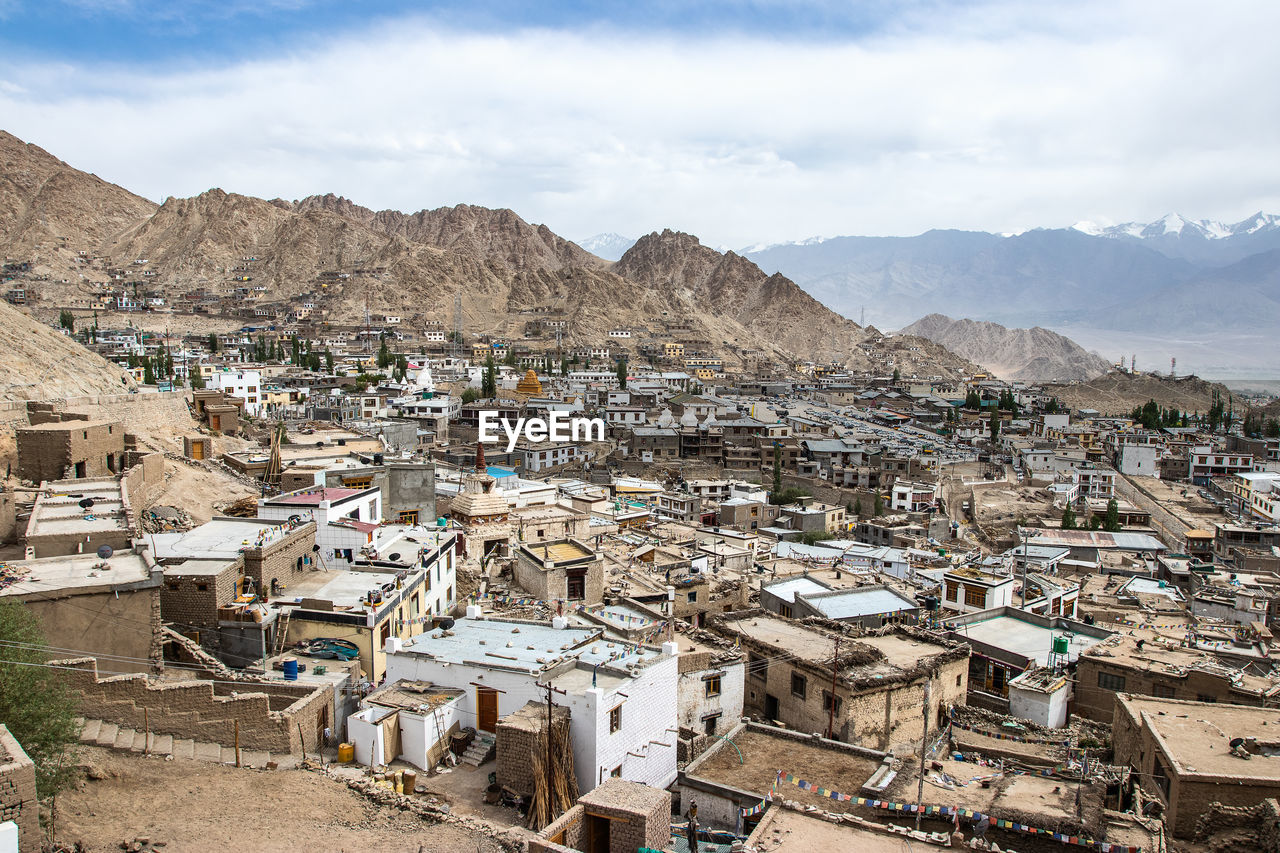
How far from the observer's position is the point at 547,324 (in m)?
115

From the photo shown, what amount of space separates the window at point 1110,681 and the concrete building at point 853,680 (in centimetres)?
277

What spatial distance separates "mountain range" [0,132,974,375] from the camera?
119 m

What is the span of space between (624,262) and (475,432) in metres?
143

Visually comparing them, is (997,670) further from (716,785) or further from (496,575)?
(496,575)

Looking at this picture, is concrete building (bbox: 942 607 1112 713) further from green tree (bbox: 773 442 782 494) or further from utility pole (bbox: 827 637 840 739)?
green tree (bbox: 773 442 782 494)

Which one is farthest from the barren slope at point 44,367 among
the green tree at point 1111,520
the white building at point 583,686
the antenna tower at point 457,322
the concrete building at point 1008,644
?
the antenna tower at point 457,322

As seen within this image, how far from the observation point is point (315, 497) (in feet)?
56.3

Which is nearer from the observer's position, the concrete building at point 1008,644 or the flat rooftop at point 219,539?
the flat rooftop at point 219,539

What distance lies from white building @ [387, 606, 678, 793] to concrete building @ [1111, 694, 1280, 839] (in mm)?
5984

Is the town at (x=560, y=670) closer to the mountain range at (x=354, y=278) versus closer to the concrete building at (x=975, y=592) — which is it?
the concrete building at (x=975, y=592)

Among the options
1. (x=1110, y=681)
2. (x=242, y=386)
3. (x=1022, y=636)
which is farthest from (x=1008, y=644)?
(x=242, y=386)

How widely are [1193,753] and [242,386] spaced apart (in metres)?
50.5

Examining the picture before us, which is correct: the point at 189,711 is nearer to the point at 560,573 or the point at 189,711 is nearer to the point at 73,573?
the point at 73,573

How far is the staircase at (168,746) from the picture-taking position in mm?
9461
